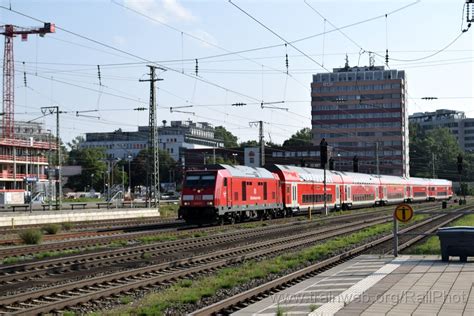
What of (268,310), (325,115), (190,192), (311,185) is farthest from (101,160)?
(268,310)

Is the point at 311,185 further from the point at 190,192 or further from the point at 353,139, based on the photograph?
the point at 353,139

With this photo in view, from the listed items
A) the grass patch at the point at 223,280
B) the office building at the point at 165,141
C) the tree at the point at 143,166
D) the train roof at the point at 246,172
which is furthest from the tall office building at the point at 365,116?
the grass patch at the point at 223,280

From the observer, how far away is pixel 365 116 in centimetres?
16912

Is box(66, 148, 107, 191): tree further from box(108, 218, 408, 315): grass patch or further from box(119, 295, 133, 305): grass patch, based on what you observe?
box(119, 295, 133, 305): grass patch

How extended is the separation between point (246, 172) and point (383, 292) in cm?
2960

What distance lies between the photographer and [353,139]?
553 ft

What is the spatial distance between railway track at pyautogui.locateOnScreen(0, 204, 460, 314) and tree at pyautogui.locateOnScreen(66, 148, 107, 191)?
115 m

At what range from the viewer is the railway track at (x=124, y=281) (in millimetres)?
12383

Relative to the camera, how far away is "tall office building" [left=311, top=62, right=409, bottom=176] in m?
165

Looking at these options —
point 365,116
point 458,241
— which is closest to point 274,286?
point 458,241

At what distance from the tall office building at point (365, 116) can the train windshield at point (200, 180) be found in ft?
415

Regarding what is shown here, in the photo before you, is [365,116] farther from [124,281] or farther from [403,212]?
[124,281]

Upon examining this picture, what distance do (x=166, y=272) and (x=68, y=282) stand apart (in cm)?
285

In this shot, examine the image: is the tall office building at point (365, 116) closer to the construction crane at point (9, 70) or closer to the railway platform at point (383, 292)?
the construction crane at point (9, 70)
